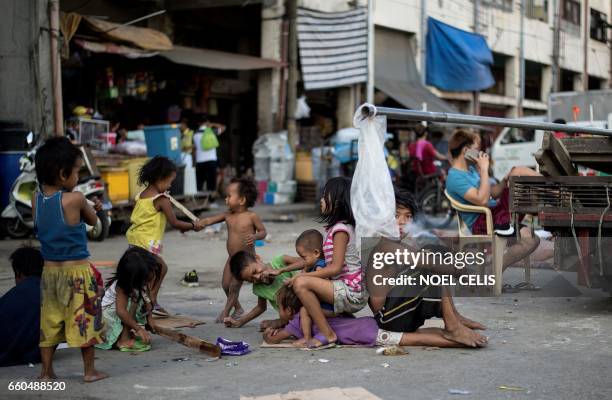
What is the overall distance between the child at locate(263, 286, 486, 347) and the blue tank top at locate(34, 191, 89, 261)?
154cm

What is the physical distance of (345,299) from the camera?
550 cm

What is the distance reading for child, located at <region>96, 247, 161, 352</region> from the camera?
5500 millimetres

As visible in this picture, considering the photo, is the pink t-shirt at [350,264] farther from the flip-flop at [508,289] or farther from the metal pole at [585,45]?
the metal pole at [585,45]

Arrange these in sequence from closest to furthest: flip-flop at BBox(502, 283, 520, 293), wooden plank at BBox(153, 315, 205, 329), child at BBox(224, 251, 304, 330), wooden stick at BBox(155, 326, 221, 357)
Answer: wooden stick at BBox(155, 326, 221, 357) → child at BBox(224, 251, 304, 330) → wooden plank at BBox(153, 315, 205, 329) → flip-flop at BBox(502, 283, 520, 293)

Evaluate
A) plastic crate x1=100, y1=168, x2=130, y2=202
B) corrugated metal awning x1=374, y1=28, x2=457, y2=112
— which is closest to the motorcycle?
plastic crate x1=100, y1=168, x2=130, y2=202

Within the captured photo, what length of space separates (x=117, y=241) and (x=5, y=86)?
303cm

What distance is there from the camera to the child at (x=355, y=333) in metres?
5.44

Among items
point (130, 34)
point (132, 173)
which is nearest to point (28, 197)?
point (132, 173)

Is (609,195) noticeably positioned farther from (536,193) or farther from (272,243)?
(272,243)

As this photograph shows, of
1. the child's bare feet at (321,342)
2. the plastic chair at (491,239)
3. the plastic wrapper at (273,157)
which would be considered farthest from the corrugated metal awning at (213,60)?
the child's bare feet at (321,342)

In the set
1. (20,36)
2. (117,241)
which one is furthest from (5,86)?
(117,241)

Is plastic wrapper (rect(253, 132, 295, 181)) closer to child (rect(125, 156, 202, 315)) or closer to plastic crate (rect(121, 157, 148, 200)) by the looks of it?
plastic crate (rect(121, 157, 148, 200))

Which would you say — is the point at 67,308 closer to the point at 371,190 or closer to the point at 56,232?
the point at 56,232

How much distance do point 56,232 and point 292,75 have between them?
47.3ft
